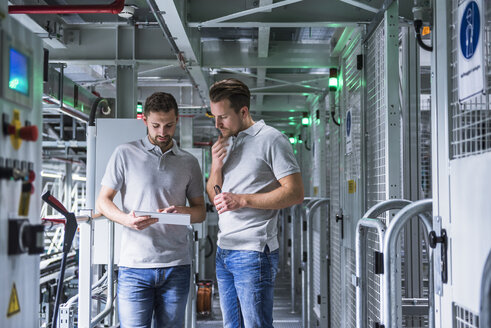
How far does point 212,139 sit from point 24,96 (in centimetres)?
1266

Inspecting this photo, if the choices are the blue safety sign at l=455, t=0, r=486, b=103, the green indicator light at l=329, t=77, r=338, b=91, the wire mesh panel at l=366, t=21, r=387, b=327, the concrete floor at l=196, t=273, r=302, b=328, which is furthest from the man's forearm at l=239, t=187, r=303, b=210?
the concrete floor at l=196, t=273, r=302, b=328

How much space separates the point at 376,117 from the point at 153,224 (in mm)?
1719

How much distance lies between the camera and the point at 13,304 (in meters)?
1.59

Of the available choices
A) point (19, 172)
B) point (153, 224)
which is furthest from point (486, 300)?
point (153, 224)

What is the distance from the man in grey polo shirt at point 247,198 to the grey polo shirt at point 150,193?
1.01 feet

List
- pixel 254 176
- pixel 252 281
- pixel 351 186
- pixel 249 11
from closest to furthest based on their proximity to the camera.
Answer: pixel 252 281
pixel 254 176
pixel 249 11
pixel 351 186

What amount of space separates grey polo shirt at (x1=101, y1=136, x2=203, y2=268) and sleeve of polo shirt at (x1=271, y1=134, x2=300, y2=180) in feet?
1.92

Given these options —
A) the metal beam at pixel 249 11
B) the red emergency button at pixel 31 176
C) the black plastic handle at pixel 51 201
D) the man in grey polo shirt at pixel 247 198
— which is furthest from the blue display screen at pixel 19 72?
the metal beam at pixel 249 11

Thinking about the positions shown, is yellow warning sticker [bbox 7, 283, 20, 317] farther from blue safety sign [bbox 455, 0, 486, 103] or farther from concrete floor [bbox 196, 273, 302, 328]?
concrete floor [bbox 196, 273, 302, 328]

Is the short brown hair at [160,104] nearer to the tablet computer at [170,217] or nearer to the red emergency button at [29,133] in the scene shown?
the tablet computer at [170,217]

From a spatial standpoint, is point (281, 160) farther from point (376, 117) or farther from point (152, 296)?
point (376, 117)

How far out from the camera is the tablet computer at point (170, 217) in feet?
8.07

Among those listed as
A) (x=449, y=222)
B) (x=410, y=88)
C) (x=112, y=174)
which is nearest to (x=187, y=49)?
(x=410, y=88)

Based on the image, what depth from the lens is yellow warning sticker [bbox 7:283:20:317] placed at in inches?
62.1
